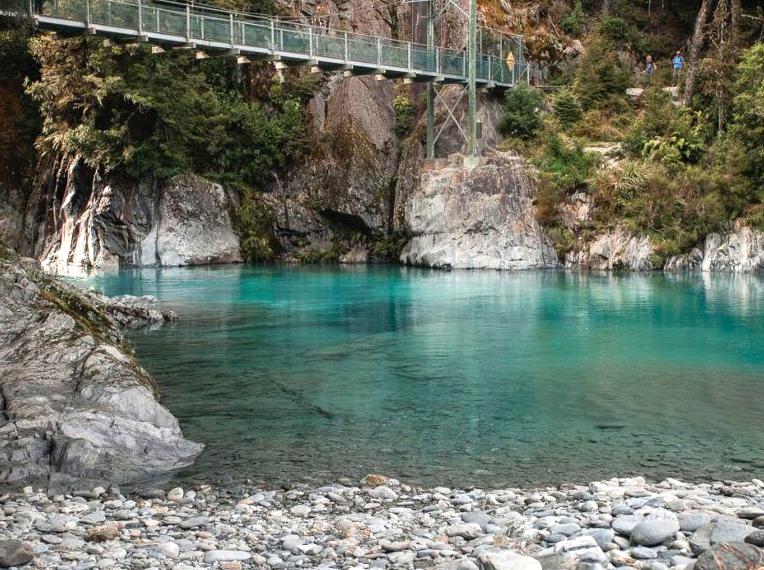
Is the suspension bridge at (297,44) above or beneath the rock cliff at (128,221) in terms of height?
above

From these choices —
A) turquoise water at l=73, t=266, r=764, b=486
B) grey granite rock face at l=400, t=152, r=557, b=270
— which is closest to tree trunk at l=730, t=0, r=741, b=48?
grey granite rock face at l=400, t=152, r=557, b=270

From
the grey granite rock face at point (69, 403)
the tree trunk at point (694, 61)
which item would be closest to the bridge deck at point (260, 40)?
the tree trunk at point (694, 61)

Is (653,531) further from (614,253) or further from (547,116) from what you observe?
(547,116)

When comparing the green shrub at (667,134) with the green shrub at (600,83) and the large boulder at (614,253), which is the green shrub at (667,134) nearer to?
the green shrub at (600,83)

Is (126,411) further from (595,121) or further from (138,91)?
(595,121)

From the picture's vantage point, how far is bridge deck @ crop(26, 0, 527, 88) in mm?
26594

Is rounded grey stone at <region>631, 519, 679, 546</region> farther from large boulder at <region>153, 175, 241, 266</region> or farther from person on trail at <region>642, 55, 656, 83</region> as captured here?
person on trail at <region>642, 55, 656, 83</region>

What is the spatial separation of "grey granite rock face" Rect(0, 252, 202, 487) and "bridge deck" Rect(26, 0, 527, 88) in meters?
15.4

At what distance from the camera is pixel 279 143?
4256cm

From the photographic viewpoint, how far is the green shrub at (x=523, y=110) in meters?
39.3

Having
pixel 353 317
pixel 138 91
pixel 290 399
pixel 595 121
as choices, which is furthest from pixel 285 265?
pixel 290 399

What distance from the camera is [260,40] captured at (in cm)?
3108

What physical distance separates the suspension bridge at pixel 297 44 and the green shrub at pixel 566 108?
2.56 m

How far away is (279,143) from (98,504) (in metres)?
35.5
